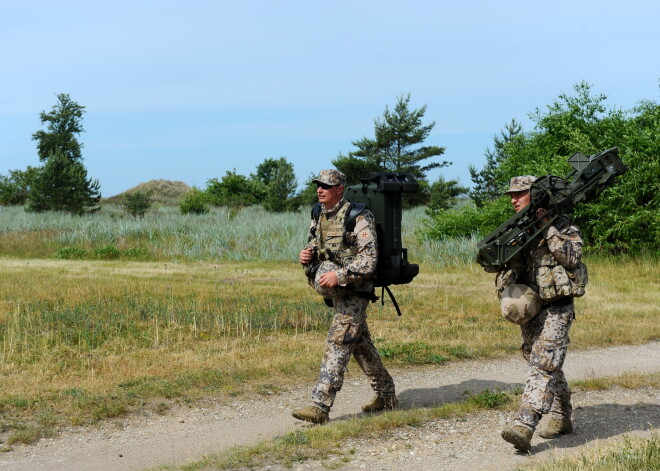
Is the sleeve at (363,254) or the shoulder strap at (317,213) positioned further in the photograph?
the shoulder strap at (317,213)

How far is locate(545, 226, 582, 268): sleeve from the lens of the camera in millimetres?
5441

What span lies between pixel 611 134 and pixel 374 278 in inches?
628

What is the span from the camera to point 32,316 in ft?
37.8

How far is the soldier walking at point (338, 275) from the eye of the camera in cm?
605

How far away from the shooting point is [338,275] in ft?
19.8

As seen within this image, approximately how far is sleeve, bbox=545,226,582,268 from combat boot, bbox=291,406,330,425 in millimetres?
2249

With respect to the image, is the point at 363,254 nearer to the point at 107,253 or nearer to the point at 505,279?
the point at 505,279

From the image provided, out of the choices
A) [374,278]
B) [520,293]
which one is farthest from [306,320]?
[520,293]

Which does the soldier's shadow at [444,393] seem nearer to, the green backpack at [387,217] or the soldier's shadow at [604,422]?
the soldier's shadow at [604,422]

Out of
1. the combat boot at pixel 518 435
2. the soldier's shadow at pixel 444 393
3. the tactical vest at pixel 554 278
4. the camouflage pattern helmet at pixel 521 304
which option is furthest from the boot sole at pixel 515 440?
the soldier's shadow at pixel 444 393

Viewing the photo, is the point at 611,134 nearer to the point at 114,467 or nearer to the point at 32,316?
the point at 32,316

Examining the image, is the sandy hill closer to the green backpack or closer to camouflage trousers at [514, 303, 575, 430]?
the green backpack

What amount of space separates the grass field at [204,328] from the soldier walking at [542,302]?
3.17m

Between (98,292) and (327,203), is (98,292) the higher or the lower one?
the lower one
